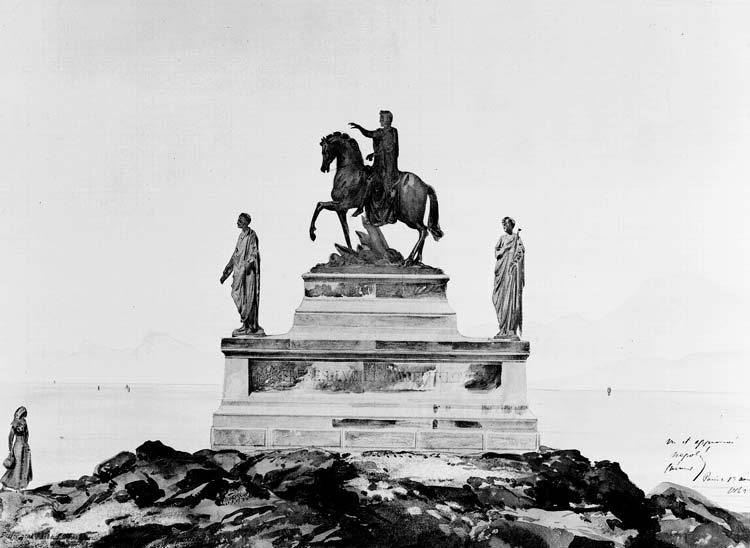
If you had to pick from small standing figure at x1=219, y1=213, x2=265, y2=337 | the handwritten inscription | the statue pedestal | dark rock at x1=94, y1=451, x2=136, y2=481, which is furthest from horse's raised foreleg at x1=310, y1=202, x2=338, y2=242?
the handwritten inscription

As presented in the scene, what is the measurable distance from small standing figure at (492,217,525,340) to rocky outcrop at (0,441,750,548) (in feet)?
7.41

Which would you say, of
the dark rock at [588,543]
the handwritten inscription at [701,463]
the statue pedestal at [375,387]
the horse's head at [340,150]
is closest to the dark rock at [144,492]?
the statue pedestal at [375,387]

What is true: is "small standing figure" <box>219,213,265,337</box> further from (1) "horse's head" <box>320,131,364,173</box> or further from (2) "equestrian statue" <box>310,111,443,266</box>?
(1) "horse's head" <box>320,131,364,173</box>

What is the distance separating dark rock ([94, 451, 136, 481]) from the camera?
526 inches

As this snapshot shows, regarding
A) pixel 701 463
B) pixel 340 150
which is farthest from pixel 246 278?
pixel 701 463

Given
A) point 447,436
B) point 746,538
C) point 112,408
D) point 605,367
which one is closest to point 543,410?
point 605,367

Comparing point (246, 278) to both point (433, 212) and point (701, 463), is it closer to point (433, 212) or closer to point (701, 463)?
point (433, 212)

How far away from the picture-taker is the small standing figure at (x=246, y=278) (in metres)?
15.3

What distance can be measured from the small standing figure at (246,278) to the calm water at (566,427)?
6.85ft

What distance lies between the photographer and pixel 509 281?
15109 millimetres

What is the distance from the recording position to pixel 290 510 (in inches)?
470

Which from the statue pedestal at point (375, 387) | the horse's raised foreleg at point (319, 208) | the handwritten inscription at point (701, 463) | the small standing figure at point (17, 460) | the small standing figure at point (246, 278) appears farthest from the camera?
the horse's raised foreleg at point (319, 208)

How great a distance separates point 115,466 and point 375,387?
151 inches

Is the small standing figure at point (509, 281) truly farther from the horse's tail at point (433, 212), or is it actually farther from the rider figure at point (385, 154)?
the rider figure at point (385, 154)
